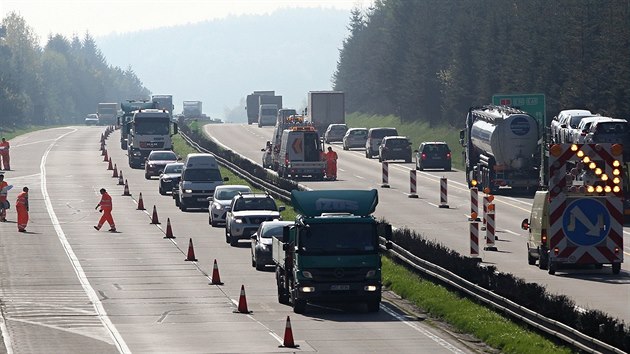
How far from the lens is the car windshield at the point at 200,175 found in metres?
60.7

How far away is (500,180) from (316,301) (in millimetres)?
34630

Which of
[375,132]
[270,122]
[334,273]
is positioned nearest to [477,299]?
[334,273]

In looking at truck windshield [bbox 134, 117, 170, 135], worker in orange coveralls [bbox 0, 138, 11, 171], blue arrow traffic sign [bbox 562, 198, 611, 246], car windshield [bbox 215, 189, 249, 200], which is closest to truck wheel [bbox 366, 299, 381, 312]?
blue arrow traffic sign [bbox 562, 198, 611, 246]

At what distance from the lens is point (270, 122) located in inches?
5866

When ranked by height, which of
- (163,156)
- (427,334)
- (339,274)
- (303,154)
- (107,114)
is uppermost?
(339,274)

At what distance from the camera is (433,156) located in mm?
81938

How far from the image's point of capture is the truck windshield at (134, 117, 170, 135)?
88062 millimetres

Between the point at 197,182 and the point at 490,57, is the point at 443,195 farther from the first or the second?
the point at 490,57

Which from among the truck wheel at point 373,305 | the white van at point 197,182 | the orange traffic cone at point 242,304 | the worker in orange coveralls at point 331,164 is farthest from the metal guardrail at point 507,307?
the worker in orange coveralls at point 331,164

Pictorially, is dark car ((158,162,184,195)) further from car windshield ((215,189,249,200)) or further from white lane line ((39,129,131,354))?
car windshield ((215,189,249,200))

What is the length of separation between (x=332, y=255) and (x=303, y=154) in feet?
146

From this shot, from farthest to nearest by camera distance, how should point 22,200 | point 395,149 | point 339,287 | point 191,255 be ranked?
point 395,149
point 22,200
point 191,255
point 339,287

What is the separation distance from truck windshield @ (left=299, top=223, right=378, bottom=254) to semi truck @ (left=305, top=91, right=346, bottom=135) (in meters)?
86.3

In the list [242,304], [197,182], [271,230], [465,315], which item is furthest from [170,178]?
[465,315]
